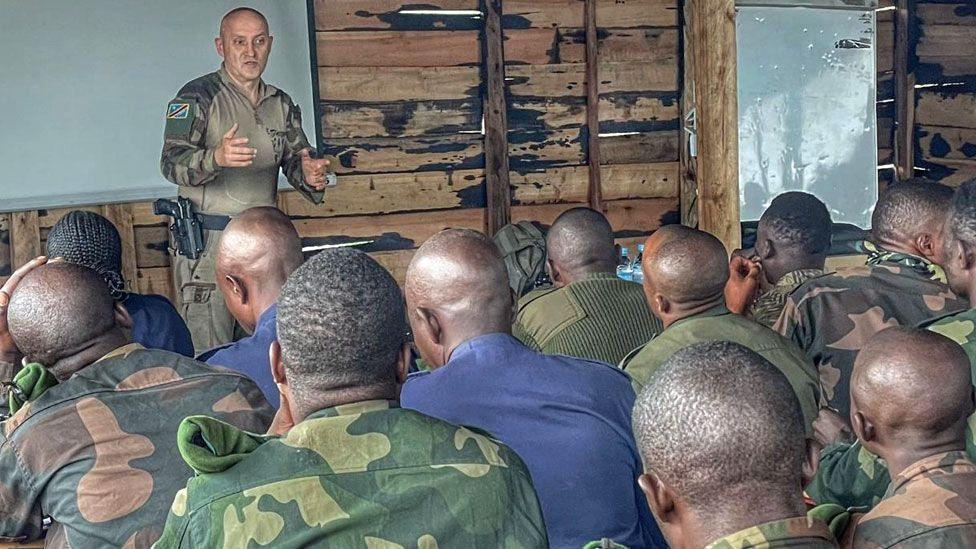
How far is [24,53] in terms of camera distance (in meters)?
5.82

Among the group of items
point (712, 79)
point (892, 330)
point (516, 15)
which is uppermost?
point (516, 15)

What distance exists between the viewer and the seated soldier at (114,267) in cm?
359

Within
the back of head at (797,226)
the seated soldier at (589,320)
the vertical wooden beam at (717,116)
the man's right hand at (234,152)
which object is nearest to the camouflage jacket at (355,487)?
the seated soldier at (589,320)

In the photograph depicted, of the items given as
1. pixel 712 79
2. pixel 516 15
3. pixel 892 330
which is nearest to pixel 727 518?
pixel 892 330

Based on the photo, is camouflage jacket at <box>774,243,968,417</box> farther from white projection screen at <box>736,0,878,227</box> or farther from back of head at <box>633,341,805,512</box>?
white projection screen at <box>736,0,878,227</box>

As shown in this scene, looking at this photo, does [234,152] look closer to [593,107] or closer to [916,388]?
[593,107]

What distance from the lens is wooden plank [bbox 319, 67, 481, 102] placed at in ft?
21.3

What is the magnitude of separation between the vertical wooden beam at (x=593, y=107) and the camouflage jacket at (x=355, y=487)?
528cm

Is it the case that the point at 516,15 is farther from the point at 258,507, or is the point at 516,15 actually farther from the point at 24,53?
the point at 258,507

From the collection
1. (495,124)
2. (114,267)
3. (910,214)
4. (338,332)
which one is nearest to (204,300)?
(114,267)

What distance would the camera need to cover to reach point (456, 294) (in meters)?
2.55

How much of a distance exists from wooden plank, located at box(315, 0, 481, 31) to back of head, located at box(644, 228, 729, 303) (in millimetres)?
3749

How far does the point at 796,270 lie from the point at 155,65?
12.0 ft

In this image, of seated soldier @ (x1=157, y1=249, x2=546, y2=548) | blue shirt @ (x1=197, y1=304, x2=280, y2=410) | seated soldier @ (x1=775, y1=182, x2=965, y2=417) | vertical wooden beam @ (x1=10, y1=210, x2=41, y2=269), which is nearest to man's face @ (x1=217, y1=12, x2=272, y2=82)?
vertical wooden beam @ (x1=10, y1=210, x2=41, y2=269)
